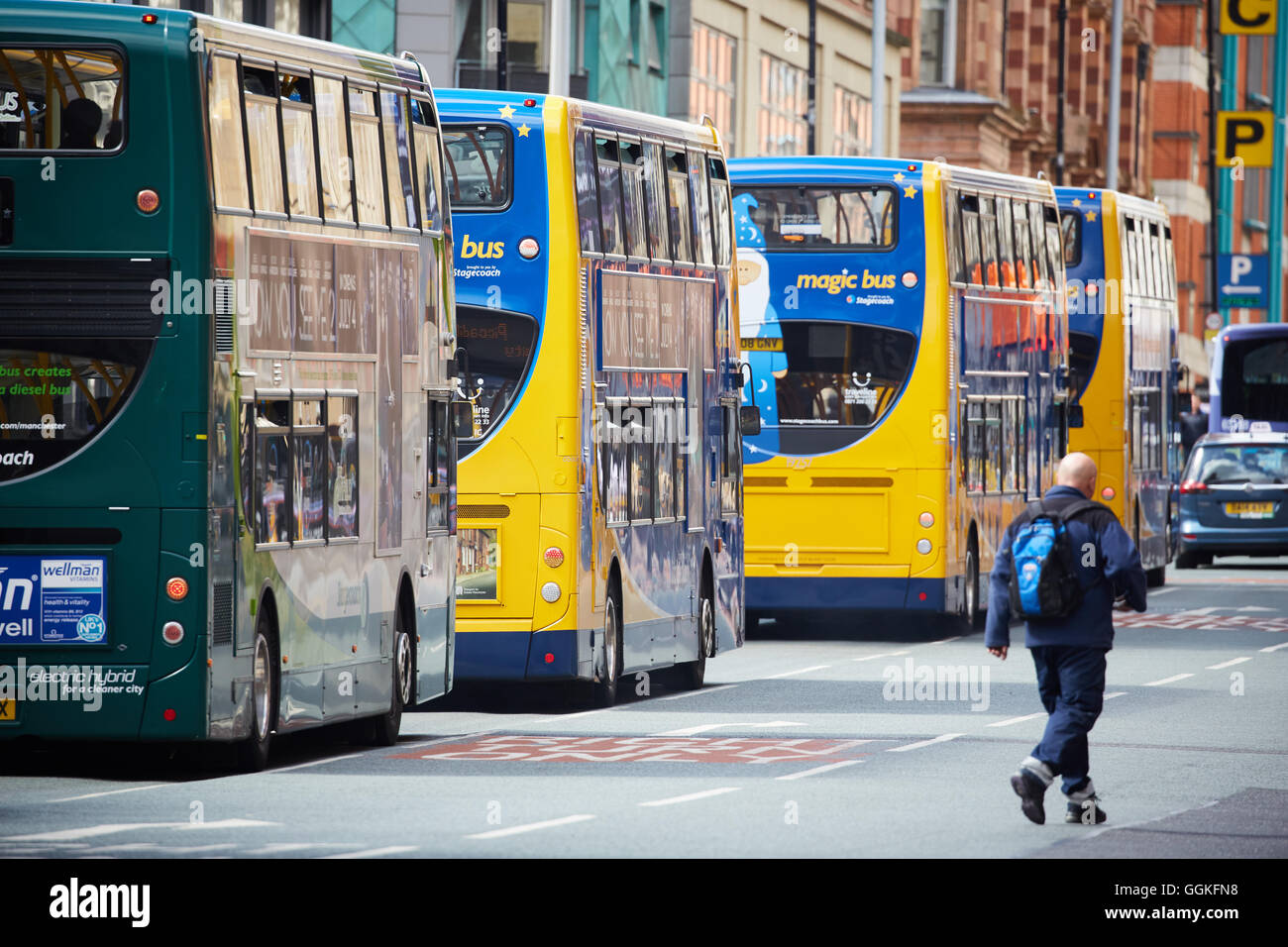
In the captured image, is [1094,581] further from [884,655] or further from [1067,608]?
[884,655]

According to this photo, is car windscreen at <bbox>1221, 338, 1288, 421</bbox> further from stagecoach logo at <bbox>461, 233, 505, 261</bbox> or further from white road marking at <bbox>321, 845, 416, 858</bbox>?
white road marking at <bbox>321, 845, 416, 858</bbox>

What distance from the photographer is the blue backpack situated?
44.9 feet

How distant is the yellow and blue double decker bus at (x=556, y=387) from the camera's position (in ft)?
67.3

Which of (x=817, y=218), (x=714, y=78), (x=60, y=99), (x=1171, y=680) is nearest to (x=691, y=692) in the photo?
(x=1171, y=680)

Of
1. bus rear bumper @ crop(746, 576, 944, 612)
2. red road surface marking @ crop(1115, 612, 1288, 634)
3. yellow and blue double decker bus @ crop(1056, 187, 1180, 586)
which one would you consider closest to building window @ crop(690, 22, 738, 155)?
yellow and blue double decker bus @ crop(1056, 187, 1180, 586)

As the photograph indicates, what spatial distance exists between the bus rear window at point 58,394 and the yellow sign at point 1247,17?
54.0 m

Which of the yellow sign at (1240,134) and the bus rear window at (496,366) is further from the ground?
the yellow sign at (1240,134)

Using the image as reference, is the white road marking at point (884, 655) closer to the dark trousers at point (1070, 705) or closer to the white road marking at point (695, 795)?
the white road marking at point (695, 795)

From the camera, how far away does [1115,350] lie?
125 ft

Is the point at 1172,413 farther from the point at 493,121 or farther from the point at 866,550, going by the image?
the point at 493,121

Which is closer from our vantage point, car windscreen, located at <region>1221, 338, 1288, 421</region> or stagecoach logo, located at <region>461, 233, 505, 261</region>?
stagecoach logo, located at <region>461, 233, 505, 261</region>

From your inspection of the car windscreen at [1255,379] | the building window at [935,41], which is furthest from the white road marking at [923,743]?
the building window at [935,41]

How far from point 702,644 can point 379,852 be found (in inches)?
454

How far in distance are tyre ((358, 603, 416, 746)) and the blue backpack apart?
546 cm
